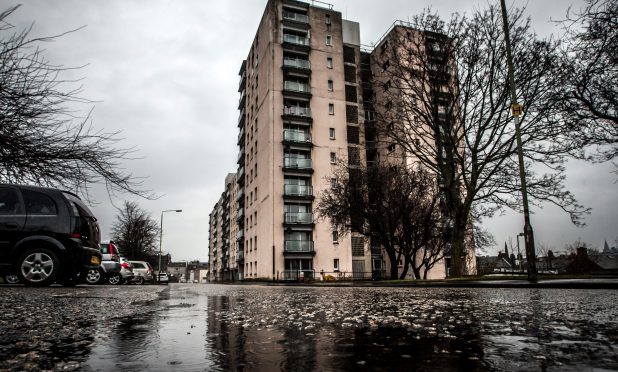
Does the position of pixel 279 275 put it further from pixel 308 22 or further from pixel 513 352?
pixel 513 352

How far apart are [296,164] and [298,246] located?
27.8 ft

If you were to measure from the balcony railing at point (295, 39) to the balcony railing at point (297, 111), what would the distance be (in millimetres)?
7325

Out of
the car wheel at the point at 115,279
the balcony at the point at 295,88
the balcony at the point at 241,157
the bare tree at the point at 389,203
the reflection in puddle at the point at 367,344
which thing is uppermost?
the balcony at the point at 295,88

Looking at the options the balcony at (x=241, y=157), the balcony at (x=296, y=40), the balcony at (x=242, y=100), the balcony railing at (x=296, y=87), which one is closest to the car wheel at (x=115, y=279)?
the balcony railing at (x=296, y=87)

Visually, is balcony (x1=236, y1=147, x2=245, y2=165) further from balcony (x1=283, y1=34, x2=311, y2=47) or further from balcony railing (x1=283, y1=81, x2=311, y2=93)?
balcony (x1=283, y1=34, x2=311, y2=47)

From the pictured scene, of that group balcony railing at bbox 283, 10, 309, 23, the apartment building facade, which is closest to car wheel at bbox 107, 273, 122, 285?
the apartment building facade

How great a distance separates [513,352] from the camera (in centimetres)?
210

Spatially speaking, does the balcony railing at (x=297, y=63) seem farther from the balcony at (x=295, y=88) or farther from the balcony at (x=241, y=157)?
the balcony at (x=241, y=157)

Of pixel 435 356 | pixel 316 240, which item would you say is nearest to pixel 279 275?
pixel 316 240

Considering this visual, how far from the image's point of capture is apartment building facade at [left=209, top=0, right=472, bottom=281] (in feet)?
138

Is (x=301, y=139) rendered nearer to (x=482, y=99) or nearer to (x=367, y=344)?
(x=482, y=99)

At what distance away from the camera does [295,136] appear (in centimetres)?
4416

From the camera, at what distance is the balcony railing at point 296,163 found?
43.6 meters

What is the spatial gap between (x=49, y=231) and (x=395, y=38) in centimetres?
1815
